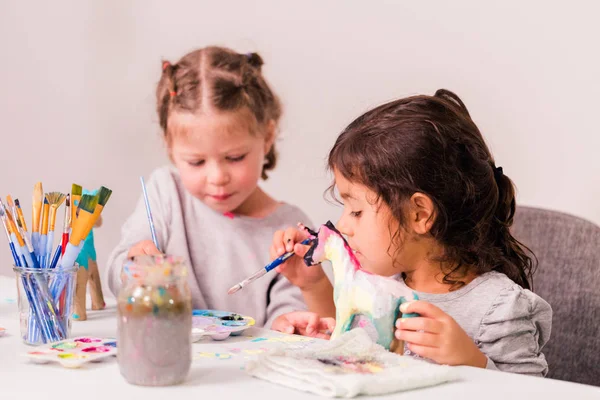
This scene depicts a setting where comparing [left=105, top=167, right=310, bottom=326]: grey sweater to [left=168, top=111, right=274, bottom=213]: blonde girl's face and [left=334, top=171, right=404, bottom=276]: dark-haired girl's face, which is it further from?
[left=334, top=171, right=404, bottom=276]: dark-haired girl's face

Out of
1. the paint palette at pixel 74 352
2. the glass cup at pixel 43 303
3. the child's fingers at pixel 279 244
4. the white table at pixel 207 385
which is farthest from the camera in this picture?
the child's fingers at pixel 279 244

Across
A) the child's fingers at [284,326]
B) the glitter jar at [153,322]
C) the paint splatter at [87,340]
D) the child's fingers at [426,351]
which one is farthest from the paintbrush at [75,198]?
the child's fingers at [426,351]

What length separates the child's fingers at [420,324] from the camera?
96 cm

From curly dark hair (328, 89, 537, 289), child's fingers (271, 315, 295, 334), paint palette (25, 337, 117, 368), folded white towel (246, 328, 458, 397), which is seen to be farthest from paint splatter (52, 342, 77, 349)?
curly dark hair (328, 89, 537, 289)

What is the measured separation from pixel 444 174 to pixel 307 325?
0.31m

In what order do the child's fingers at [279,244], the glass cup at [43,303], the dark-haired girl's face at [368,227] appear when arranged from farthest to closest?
1. the child's fingers at [279,244]
2. the dark-haired girl's face at [368,227]
3. the glass cup at [43,303]

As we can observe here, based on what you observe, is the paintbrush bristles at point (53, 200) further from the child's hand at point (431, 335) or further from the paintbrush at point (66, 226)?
the child's hand at point (431, 335)

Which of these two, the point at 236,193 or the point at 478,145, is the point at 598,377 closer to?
the point at 478,145

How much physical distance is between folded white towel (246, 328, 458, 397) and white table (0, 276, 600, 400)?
1 cm

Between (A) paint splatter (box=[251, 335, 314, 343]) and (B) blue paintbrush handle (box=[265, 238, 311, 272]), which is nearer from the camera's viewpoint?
(A) paint splatter (box=[251, 335, 314, 343])

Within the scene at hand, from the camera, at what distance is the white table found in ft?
2.61

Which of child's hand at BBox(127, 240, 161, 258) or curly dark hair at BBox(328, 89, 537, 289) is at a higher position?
curly dark hair at BBox(328, 89, 537, 289)

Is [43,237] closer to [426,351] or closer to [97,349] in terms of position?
[97,349]

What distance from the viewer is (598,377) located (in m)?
1.35
